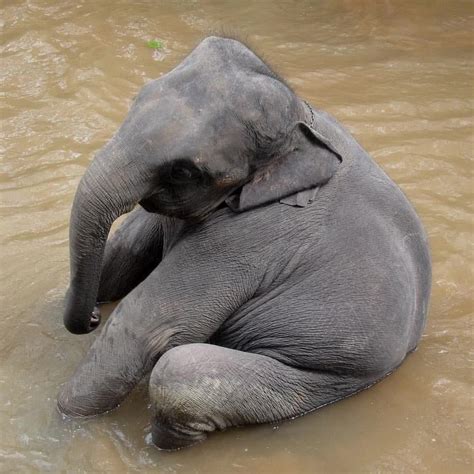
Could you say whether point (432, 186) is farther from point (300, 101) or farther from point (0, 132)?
point (0, 132)

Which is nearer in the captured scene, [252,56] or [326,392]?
[252,56]

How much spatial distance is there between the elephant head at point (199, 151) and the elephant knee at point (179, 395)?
376 mm

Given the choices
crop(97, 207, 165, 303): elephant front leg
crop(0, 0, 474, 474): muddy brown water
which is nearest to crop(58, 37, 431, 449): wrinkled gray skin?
crop(0, 0, 474, 474): muddy brown water

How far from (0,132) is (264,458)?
9.44 feet

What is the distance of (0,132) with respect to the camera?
5.19 metres

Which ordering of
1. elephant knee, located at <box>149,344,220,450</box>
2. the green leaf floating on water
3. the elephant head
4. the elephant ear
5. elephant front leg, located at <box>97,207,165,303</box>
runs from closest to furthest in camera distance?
1. the elephant head
2. elephant knee, located at <box>149,344,220,450</box>
3. the elephant ear
4. elephant front leg, located at <box>97,207,165,303</box>
5. the green leaf floating on water

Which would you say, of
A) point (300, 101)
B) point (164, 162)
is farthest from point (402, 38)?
point (164, 162)

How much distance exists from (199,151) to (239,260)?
0.46m

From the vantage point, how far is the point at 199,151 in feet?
9.41

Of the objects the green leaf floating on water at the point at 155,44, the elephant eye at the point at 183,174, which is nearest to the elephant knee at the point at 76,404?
the elephant eye at the point at 183,174

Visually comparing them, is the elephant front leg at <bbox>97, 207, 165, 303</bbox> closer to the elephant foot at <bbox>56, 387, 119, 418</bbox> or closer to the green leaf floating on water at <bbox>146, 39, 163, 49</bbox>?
the elephant foot at <bbox>56, 387, 119, 418</bbox>

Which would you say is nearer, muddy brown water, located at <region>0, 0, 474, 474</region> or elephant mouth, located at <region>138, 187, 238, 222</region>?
elephant mouth, located at <region>138, 187, 238, 222</region>

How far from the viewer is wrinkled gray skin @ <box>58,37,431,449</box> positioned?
289 cm

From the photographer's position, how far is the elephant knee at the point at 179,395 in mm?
2967
